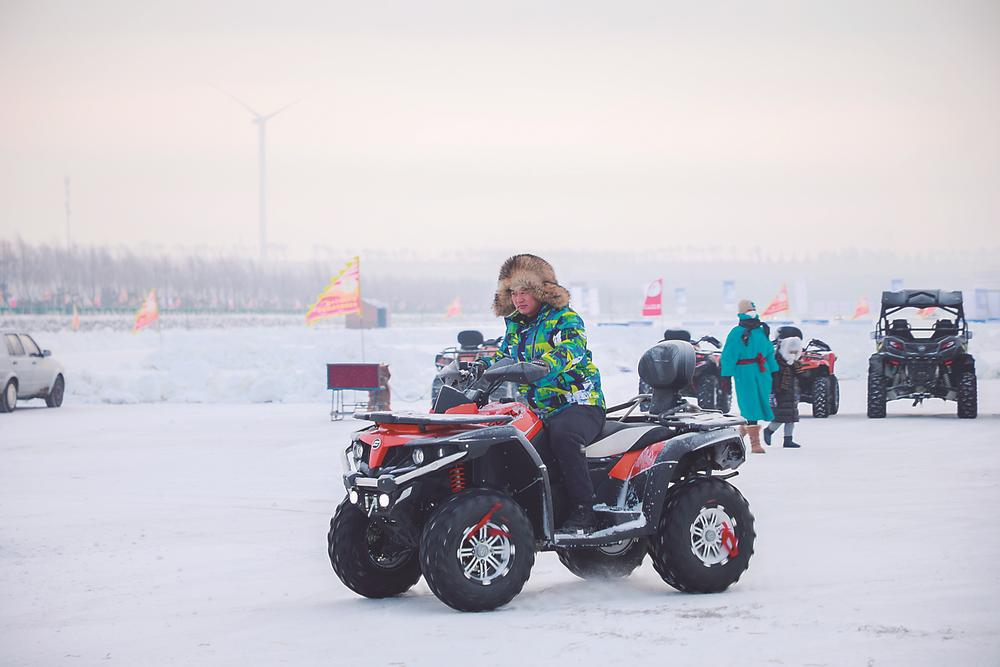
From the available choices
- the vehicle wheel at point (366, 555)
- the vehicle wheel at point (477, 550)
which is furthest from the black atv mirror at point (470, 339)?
the vehicle wheel at point (477, 550)

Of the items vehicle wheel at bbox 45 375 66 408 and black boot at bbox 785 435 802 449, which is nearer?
black boot at bbox 785 435 802 449

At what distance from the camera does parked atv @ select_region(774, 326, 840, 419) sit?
23.0 meters

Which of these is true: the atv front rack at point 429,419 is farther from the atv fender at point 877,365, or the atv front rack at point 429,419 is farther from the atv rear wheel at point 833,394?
the atv rear wheel at point 833,394

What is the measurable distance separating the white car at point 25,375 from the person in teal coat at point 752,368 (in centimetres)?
1564

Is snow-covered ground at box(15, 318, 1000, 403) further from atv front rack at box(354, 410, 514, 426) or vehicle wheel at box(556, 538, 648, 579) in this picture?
atv front rack at box(354, 410, 514, 426)

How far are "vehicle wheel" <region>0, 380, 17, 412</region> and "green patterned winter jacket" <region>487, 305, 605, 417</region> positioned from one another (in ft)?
69.3

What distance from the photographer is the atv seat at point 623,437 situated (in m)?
7.99

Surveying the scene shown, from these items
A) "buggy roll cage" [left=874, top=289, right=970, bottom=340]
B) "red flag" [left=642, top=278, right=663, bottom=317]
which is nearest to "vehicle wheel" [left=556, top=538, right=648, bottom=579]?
"buggy roll cage" [left=874, top=289, right=970, bottom=340]

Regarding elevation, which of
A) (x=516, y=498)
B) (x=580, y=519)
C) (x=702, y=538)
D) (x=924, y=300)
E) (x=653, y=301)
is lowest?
(x=702, y=538)

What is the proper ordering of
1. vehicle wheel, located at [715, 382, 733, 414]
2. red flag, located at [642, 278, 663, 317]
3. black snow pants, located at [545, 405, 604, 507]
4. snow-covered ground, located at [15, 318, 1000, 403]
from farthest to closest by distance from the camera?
1. red flag, located at [642, 278, 663, 317]
2. snow-covered ground, located at [15, 318, 1000, 403]
3. vehicle wheel, located at [715, 382, 733, 414]
4. black snow pants, located at [545, 405, 604, 507]

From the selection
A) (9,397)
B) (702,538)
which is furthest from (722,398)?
(702,538)

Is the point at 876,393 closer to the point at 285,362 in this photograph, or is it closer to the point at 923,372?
the point at 923,372

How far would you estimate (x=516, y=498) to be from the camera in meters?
7.79

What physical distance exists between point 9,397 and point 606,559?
2103 cm
